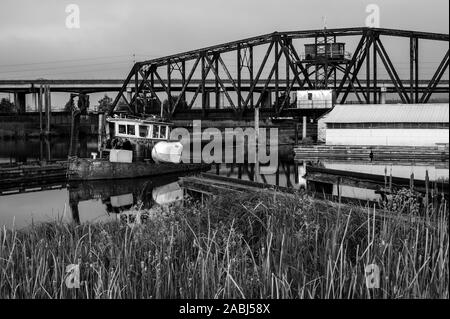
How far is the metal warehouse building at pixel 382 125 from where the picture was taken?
141 feet

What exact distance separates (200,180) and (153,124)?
14.0m

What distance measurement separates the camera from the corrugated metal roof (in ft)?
141

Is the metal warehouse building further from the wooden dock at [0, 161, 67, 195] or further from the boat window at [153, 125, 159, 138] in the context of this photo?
the wooden dock at [0, 161, 67, 195]

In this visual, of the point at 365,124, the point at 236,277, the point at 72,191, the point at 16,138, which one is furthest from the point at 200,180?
the point at 16,138

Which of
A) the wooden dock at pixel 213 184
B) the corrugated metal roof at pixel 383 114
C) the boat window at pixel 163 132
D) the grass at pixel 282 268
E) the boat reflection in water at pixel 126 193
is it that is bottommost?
the boat reflection in water at pixel 126 193

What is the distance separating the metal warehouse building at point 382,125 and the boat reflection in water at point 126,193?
778 inches

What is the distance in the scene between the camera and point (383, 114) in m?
46.3

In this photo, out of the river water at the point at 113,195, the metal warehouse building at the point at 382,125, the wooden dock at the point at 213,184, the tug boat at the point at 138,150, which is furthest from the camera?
the metal warehouse building at the point at 382,125

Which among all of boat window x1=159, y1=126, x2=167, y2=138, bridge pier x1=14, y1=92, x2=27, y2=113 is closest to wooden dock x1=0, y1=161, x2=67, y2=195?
boat window x1=159, y1=126, x2=167, y2=138

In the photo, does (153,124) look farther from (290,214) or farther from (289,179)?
(290,214)

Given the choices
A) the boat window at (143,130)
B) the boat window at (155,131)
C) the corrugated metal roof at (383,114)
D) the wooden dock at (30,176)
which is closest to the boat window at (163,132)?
the boat window at (155,131)

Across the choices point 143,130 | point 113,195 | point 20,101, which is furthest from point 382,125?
point 20,101

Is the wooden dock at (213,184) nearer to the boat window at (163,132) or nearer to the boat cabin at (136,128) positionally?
the boat cabin at (136,128)
